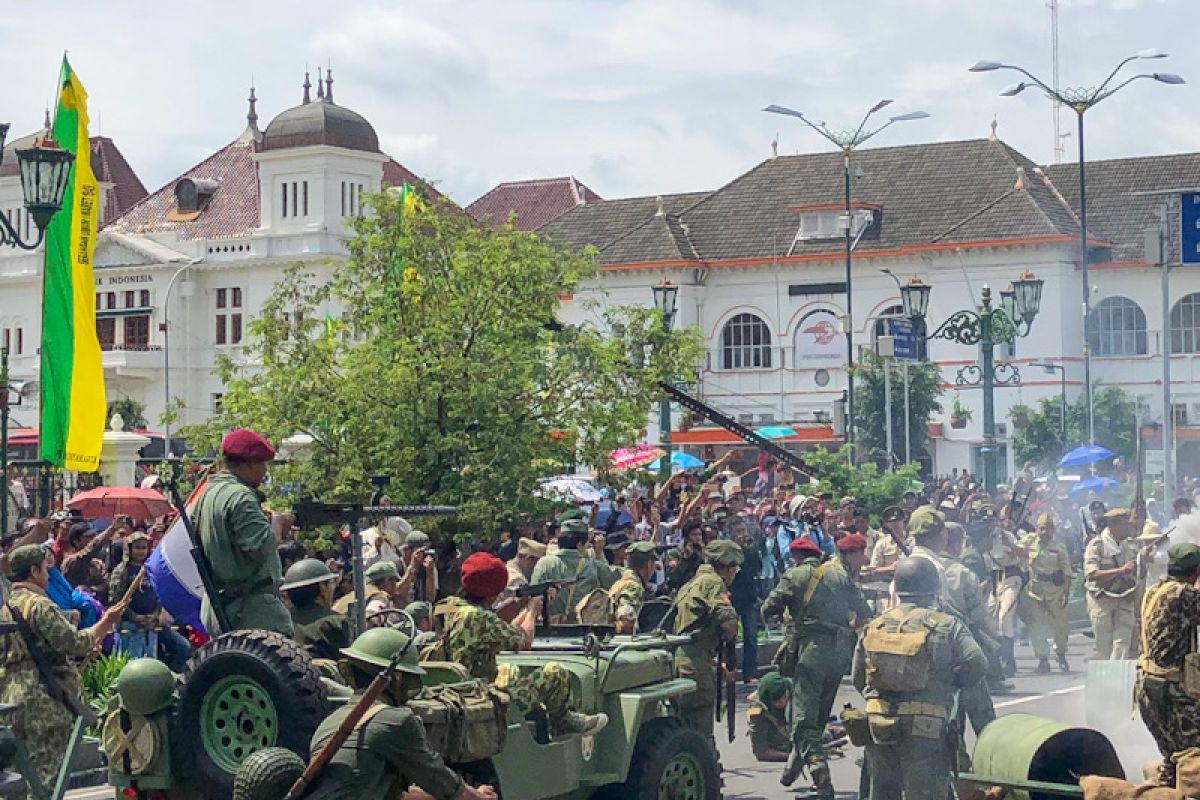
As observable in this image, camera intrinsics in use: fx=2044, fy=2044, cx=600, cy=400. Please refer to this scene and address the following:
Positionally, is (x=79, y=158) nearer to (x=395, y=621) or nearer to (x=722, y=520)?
(x=722, y=520)

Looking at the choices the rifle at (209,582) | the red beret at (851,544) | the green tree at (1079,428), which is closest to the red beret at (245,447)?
the rifle at (209,582)

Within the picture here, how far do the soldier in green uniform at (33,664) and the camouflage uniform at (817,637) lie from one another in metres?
4.32

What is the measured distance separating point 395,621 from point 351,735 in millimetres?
3192

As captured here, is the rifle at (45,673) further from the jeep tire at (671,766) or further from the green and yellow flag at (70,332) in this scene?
the green and yellow flag at (70,332)

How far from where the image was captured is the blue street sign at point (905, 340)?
31547 millimetres

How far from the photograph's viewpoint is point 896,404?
2122 inches

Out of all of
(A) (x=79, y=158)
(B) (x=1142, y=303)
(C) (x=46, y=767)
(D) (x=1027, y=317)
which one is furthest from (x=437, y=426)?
(B) (x=1142, y=303)

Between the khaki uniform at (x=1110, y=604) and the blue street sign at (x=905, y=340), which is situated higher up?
the blue street sign at (x=905, y=340)

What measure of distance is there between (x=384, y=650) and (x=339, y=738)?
1.39 ft

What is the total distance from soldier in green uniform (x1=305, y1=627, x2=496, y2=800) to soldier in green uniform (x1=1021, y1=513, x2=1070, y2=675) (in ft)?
46.0

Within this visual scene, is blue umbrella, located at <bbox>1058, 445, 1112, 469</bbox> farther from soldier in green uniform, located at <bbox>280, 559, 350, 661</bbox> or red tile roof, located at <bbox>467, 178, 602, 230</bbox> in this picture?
red tile roof, located at <bbox>467, 178, 602, 230</bbox>

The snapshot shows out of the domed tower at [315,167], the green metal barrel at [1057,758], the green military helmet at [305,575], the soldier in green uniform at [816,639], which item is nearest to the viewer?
the green metal barrel at [1057,758]

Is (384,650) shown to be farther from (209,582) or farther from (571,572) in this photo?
(571,572)

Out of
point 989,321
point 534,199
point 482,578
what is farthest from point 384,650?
point 534,199
